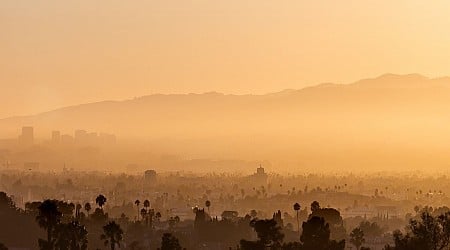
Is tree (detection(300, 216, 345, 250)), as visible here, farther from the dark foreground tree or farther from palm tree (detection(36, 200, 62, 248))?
palm tree (detection(36, 200, 62, 248))

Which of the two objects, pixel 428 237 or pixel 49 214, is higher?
pixel 49 214

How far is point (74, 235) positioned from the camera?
97.2 metres

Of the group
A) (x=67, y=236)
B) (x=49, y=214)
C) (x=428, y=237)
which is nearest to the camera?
(x=428, y=237)

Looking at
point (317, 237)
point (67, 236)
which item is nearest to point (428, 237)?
point (317, 237)

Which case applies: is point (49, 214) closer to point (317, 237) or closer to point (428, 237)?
point (317, 237)

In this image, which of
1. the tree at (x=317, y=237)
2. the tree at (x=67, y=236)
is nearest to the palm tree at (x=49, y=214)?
the tree at (x=67, y=236)

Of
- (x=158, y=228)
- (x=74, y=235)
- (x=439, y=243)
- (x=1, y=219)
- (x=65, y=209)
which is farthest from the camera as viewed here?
(x=158, y=228)

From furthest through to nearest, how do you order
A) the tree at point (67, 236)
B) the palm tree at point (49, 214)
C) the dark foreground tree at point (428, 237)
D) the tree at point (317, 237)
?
the tree at point (67, 236)
the palm tree at point (49, 214)
the tree at point (317, 237)
the dark foreground tree at point (428, 237)

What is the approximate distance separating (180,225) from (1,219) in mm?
37969

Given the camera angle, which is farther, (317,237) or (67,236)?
(67,236)

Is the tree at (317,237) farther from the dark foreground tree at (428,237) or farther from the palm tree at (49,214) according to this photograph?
the palm tree at (49,214)

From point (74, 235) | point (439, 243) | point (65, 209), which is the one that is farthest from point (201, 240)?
point (439, 243)

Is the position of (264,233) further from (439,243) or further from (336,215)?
(336,215)

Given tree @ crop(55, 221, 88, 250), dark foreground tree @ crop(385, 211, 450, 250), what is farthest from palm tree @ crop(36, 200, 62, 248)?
dark foreground tree @ crop(385, 211, 450, 250)
